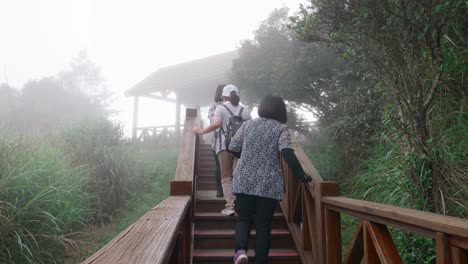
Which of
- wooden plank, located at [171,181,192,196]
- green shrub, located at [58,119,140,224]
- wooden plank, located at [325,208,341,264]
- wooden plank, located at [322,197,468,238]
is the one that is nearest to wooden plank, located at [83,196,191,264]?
wooden plank, located at [171,181,192,196]

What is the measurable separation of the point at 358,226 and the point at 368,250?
229 mm

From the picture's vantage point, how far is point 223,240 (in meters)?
3.91

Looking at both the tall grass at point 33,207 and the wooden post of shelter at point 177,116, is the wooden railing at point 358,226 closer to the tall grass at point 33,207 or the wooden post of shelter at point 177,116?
the tall grass at point 33,207

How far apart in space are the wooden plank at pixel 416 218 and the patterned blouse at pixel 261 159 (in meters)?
0.67

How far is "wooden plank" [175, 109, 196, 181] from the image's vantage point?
3512 mm

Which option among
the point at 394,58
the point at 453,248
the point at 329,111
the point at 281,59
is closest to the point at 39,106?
the point at 281,59

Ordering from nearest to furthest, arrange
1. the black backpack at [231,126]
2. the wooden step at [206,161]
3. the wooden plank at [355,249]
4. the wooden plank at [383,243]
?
1. the wooden plank at [383,243]
2. the wooden plank at [355,249]
3. the black backpack at [231,126]
4. the wooden step at [206,161]

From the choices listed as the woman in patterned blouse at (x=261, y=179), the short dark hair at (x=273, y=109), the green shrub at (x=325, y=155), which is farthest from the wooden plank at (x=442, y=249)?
the green shrub at (x=325, y=155)

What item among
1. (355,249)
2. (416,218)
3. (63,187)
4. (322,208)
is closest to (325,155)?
(63,187)

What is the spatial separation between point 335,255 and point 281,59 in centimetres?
740

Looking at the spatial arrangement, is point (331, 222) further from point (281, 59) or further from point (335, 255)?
point (281, 59)

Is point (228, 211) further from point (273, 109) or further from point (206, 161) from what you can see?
point (206, 161)

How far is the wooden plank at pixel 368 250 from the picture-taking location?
2137 mm

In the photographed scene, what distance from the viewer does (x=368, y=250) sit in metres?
2.15
